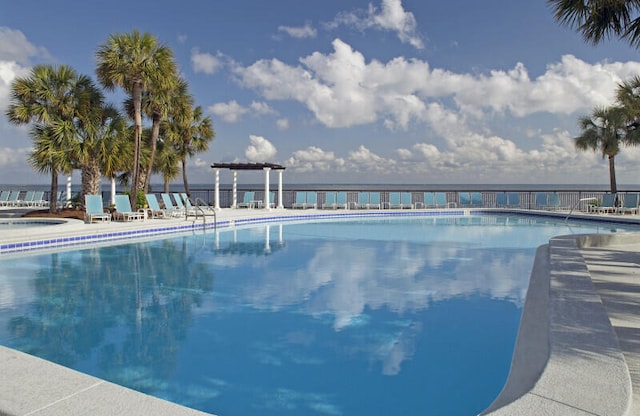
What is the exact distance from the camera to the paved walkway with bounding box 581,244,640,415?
2879 mm

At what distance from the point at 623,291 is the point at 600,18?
13.4ft

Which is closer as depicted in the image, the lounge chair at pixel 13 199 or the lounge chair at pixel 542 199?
the lounge chair at pixel 542 199

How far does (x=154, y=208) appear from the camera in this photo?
1492cm

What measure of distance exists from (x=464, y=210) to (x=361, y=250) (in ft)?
39.4

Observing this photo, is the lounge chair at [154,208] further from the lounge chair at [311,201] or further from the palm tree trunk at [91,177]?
the lounge chair at [311,201]

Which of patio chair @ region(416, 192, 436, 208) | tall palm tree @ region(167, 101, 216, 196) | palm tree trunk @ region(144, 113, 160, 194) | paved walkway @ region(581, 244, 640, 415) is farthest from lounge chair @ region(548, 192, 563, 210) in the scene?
palm tree trunk @ region(144, 113, 160, 194)

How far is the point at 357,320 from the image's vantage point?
4734 mm

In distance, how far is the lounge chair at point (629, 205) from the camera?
15.8 m

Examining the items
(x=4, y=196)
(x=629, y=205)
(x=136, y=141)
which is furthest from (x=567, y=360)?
(x=4, y=196)

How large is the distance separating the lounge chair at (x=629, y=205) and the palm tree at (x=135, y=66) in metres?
16.6

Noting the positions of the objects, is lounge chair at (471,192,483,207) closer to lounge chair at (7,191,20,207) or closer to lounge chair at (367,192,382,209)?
lounge chair at (367,192,382,209)

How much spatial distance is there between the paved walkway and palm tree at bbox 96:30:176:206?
12.8 meters

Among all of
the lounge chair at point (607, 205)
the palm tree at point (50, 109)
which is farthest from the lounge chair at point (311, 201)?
the lounge chair at point (607, 205)

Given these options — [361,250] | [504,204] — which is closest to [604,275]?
[361,250]
